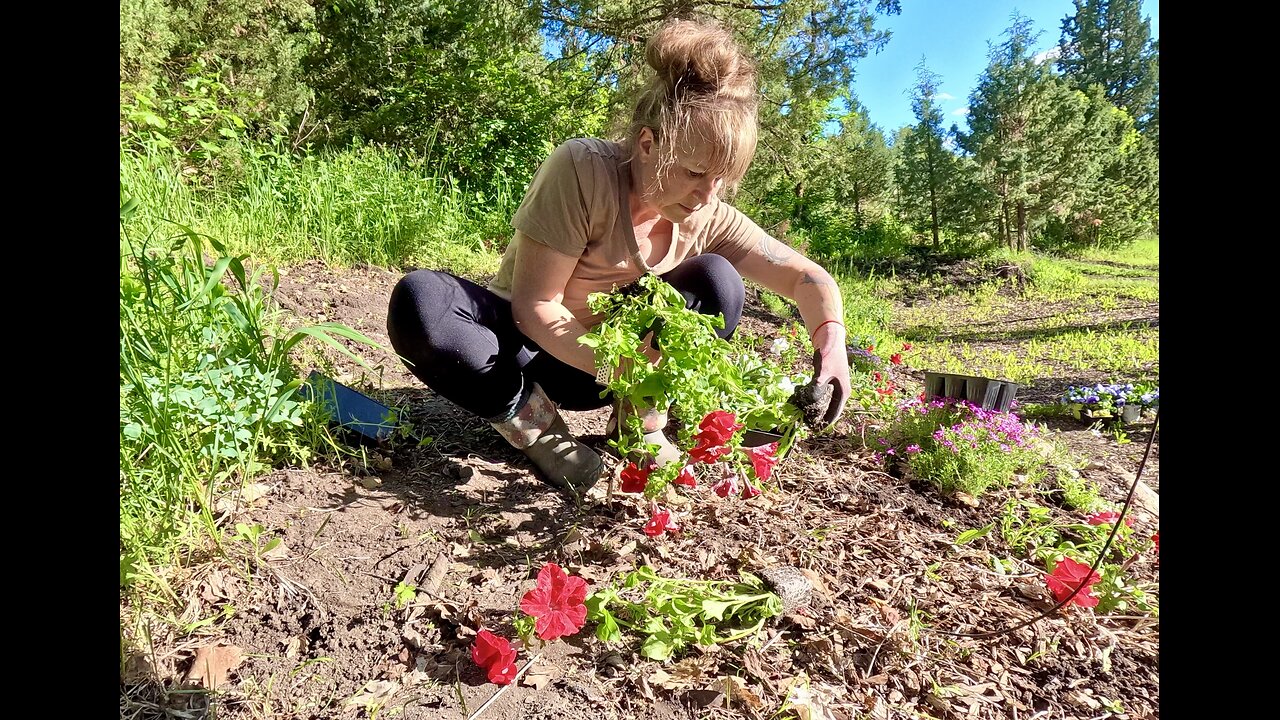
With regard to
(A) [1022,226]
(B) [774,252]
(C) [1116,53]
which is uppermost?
(C) [1116,53]

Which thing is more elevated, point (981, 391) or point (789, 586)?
point (981, 391)

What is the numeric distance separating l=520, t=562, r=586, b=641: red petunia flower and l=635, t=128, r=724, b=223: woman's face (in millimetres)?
961

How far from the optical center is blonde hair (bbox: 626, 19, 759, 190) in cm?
156

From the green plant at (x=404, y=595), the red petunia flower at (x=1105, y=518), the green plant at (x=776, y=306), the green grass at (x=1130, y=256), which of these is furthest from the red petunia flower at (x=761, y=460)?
the green grass at (x=1130, y=256)

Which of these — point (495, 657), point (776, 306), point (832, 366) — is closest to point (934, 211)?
point (776, 306)

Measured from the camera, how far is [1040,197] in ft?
38.8

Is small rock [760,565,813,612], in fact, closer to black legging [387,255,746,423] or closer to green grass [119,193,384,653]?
black legging [387,255,746,423]

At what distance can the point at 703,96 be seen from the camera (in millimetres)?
1588

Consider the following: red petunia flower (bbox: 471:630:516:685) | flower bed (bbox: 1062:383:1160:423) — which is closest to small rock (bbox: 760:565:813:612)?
red petunia flower (bbox: 471:630:516:685)

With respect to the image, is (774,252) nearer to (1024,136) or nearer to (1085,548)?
(1085,548)

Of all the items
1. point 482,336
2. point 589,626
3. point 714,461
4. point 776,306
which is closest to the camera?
point 589,626

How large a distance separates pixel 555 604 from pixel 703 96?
1.21m

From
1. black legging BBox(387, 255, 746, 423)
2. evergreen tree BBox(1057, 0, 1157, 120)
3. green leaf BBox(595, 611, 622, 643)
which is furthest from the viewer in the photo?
evergreen tree BBox(1057, 0, 1157, 120)
